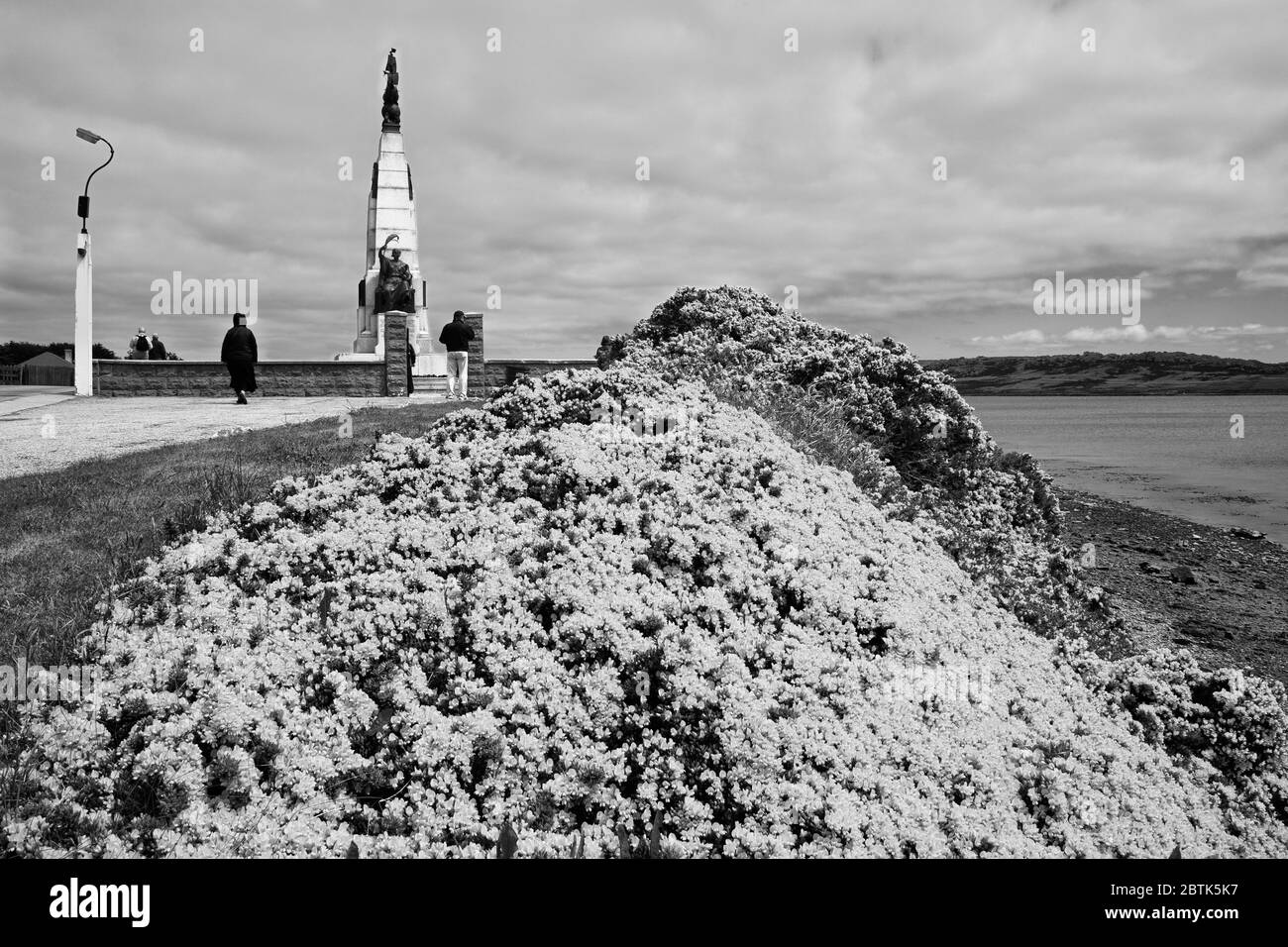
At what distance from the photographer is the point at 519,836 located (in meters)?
2.20

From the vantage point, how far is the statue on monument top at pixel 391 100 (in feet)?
111

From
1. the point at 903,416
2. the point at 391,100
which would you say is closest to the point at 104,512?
the point at 903,416

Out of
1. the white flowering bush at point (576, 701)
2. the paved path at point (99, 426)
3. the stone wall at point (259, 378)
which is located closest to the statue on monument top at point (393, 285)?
the stone wall at point (259, 378)

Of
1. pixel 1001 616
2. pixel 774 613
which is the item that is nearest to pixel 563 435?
pixel 774 613

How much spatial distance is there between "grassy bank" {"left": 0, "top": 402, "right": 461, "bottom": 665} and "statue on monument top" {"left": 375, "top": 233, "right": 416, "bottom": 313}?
70.8 ft

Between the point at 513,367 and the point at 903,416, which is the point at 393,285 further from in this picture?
the point at 903,416

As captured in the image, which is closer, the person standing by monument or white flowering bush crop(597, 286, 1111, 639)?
white flowering bush crop(597, 286, 1111, 639)

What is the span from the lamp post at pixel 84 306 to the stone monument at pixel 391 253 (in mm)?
8370

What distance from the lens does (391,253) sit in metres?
31.7

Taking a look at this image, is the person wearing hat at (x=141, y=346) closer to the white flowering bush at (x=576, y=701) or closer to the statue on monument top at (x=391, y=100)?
the statue on monument top at (x=391, y=100)

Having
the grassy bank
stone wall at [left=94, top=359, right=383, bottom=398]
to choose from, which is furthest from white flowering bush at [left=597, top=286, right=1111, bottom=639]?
stone wall at [left=94, top=359, right=383, bottom=398]

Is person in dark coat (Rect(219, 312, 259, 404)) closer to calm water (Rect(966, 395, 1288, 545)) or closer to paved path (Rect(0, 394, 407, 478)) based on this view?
paved path (Rect(0, 394, 407, 478))

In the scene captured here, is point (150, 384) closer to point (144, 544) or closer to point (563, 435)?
point (144, 544)

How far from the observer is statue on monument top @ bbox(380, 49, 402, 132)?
33906mm
